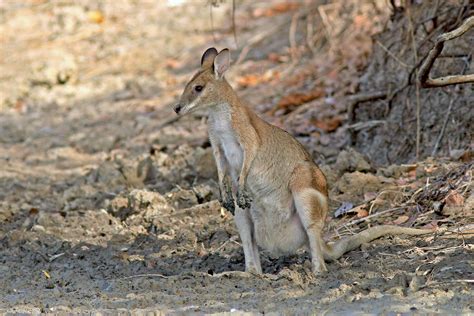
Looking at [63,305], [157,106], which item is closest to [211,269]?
[63,305]

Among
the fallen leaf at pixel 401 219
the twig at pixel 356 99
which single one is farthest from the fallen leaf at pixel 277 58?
the fallen leaf at pixel 401 219

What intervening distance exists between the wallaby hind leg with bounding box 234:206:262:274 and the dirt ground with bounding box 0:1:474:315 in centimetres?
14

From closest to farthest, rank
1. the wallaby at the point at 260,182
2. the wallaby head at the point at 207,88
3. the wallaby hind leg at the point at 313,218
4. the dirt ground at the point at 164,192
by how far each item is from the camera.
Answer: the dirt ground at the point at 164,192 → the wallaby hind leg at the point at 313,218 → the wallaby at the point at 260,182 → the wallaby head at the point at 207,88

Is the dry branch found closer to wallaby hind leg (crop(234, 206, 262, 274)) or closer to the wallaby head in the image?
the wallaby head

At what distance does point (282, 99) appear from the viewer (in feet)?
36.0

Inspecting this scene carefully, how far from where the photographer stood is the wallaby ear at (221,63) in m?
6.53

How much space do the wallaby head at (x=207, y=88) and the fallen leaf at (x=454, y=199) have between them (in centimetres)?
177

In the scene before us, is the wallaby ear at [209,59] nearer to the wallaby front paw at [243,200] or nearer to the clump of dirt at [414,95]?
the wallaby front paw at [243,200]

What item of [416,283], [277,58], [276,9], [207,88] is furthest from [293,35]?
[416,283]

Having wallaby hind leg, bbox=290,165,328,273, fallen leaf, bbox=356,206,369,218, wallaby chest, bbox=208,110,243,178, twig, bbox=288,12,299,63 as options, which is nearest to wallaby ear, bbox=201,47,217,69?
wallaby chest, bbox=208,110,243,178

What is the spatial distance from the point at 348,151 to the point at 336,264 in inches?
89.8

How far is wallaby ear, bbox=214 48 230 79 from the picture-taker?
257 inches

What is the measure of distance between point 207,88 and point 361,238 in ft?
4.65

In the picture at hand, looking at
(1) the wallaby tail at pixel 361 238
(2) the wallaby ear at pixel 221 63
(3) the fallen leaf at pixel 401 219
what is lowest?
(3) the fallen leaf at pixel 401 219
